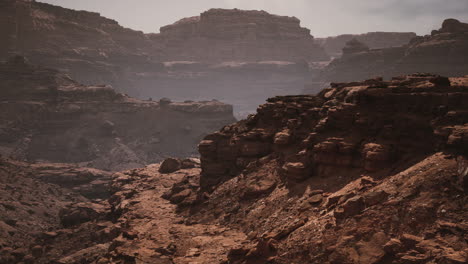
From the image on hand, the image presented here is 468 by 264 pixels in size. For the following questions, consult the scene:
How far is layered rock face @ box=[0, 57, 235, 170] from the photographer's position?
93.3 metres

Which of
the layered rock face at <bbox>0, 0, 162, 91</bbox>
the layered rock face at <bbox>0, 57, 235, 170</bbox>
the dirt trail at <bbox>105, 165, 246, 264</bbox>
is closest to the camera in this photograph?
the dirt trail at <bbox>105, 165, 246, 264</bbox>

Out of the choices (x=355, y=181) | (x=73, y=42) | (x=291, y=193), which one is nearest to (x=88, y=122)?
(x=73, y=42)

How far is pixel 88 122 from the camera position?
340 ft

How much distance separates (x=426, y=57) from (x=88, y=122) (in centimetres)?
9286

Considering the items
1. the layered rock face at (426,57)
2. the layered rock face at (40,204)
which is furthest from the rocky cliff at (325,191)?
the layered rock face at (426,57)

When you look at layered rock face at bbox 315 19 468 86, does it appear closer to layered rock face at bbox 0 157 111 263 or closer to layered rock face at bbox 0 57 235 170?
layered rock face at bbox 0 57 235 170

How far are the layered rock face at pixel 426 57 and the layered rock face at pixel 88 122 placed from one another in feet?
169

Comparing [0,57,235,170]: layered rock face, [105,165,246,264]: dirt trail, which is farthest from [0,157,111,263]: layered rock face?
[0,57,235,170]: layered rock face

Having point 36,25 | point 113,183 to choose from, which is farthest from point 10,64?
point 113,183

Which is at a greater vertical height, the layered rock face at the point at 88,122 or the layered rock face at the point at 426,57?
the layered rock face at the point at 426,57

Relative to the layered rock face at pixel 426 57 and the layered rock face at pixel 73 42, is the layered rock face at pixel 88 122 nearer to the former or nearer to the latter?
the layered rock face at pixel 73 42

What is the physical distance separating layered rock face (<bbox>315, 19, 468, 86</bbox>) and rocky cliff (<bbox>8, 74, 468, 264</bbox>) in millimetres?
83440

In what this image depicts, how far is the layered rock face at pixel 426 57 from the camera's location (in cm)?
9762

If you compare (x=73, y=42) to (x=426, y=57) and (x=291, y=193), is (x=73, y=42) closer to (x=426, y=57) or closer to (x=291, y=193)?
(x=426, y=57)
